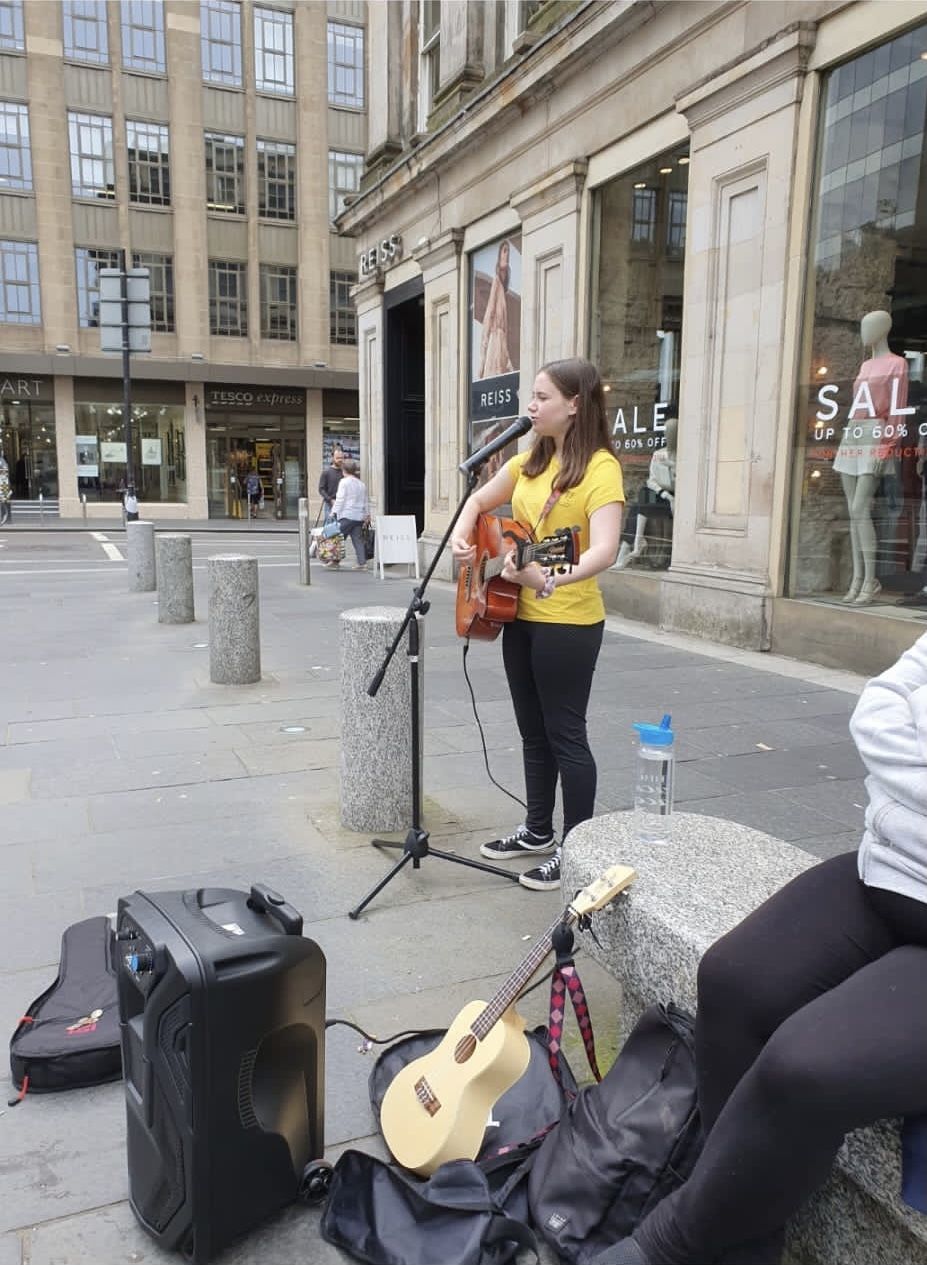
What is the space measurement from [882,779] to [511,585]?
192 centimetres

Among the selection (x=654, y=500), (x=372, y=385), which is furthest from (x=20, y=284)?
(x=654, y=500)

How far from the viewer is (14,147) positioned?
29.2m

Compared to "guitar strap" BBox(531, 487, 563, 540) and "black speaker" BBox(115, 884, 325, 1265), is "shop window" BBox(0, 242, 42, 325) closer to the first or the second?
"guitar strap" BBox(531, 487, 563, 540)

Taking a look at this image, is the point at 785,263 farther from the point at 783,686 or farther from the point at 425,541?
the point at 425,541

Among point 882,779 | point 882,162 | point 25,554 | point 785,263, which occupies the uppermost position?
point 882,162

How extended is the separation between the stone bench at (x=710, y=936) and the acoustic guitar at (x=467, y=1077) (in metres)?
0.13

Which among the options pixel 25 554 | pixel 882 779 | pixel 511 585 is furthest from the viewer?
pixel 25 554

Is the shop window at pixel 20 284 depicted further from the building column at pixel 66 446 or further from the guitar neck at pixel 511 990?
the guitar neck at pixel 511 990

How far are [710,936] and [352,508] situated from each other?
14.2m

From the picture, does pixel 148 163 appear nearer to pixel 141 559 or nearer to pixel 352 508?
pixel 352 508

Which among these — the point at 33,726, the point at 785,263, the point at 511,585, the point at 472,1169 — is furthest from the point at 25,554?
the point at 472,1169

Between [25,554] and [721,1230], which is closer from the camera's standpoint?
[721,1230]

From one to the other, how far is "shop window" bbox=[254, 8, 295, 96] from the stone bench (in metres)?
35.0

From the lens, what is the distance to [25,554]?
18.8 meters
